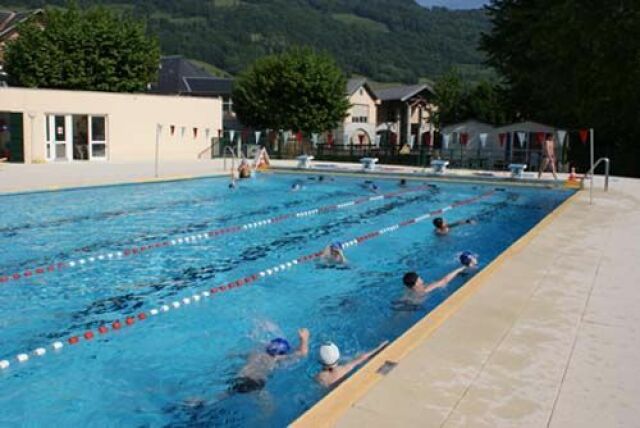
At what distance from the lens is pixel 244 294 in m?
9.16

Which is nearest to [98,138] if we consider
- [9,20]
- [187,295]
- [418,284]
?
[187,295]

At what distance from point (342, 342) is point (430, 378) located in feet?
9.69

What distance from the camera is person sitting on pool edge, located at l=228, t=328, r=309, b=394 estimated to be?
5.98m

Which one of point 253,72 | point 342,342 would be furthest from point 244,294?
point 253,72

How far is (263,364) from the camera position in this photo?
250 inches

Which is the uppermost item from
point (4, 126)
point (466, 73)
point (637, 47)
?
point (466, 73)

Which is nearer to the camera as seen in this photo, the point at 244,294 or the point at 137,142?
the point at 244,294

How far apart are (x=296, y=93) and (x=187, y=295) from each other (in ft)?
108

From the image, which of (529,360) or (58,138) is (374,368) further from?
(58,138)

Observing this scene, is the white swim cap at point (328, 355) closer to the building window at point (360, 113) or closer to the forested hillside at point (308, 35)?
the building window at point (360, 113)

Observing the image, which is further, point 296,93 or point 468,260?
point 296,93

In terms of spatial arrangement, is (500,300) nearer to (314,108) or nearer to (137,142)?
(137,142)

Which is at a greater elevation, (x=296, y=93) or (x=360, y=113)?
(x=360, y=113)

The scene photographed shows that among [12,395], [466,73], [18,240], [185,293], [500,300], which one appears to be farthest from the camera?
[466,73]
